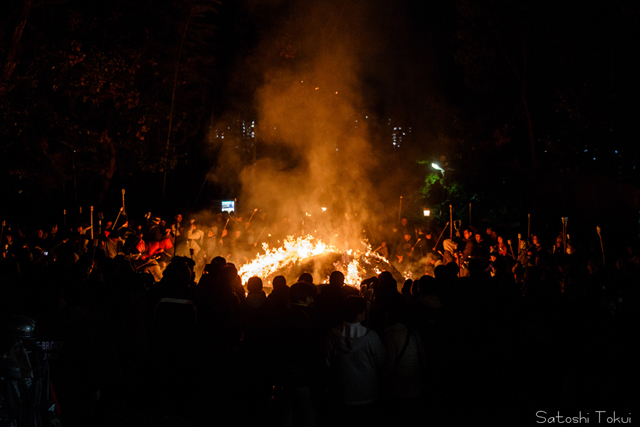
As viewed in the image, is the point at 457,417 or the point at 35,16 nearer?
the point at 457,417

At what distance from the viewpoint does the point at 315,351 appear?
4.36 metres

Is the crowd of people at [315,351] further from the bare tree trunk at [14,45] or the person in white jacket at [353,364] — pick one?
the bare tree trunk at [14,45]

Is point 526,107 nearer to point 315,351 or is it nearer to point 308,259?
point 308,259

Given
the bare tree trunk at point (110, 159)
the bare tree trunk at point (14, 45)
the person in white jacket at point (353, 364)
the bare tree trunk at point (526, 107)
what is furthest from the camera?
the bare tree trunk at point (110, 159)

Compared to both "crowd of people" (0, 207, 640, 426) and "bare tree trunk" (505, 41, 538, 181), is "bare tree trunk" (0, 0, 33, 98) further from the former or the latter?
"bare tree trunk" (505, 41, 538, 181)

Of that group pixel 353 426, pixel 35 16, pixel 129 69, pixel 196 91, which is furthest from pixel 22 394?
pixel 196 91

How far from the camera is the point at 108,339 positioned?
5133mm

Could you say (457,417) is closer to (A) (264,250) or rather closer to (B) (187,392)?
(B) (187,392)

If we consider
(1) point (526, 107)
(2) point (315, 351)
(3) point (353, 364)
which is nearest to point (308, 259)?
(2) point (315, 351)

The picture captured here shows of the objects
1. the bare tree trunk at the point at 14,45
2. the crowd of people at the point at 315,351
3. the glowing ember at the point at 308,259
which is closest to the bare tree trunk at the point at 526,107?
the glowing ember at the point at 308,259

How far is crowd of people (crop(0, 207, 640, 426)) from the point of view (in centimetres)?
400

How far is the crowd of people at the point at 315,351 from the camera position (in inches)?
158

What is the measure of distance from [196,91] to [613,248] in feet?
51.1

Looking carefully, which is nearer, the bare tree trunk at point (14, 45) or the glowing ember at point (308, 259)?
the glowing ember at point (308, 259)
